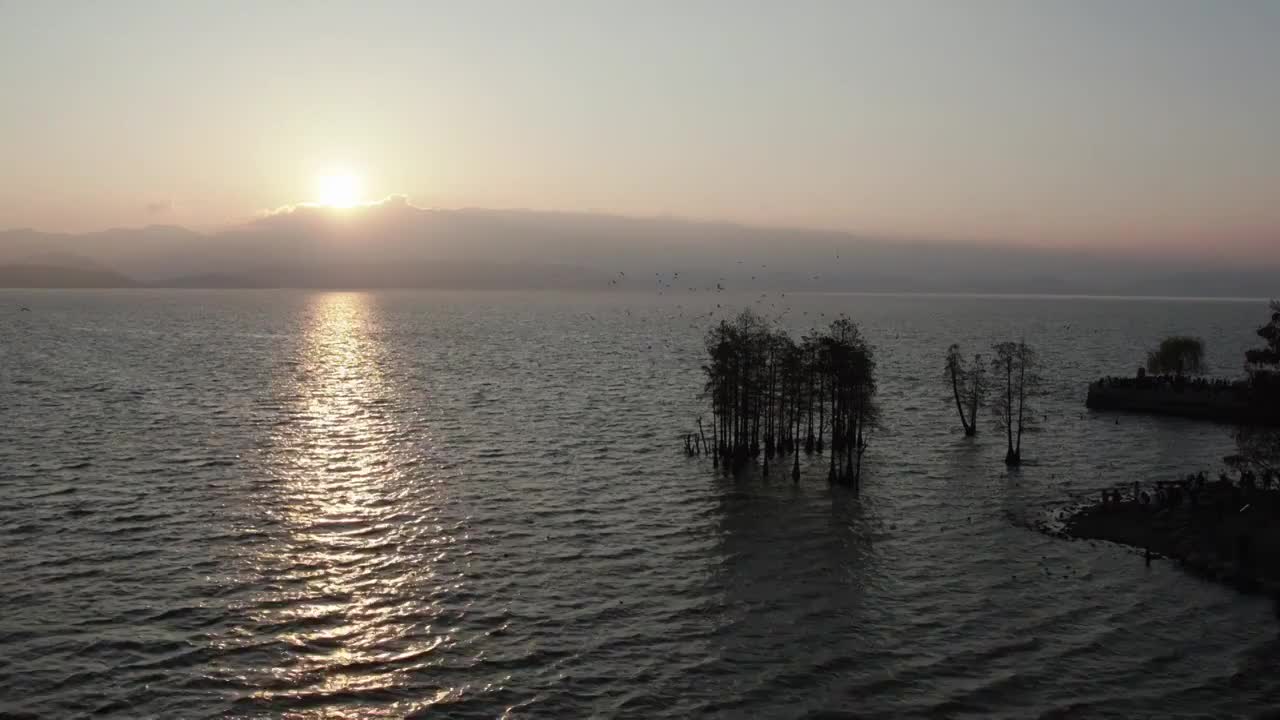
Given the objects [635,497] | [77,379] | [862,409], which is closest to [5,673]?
[635,497]

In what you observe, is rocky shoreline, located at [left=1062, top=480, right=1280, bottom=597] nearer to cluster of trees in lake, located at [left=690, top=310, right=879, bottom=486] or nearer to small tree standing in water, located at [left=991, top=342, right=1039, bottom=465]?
small tree standing in water, located at [left=991, top=342, right=1039, bottom=465]

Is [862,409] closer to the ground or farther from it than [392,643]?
farther from it

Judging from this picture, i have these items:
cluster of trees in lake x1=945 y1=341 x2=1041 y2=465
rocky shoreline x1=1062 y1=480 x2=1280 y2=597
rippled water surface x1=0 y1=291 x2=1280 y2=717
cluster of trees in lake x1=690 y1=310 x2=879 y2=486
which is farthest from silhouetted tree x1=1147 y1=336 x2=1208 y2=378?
rocky shoreline x1=1062 y1=480 x2=1280 y2=597

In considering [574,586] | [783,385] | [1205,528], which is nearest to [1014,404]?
[783,385]

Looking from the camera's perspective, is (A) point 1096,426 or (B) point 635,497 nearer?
(B) point 635,497

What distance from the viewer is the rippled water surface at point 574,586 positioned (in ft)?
113

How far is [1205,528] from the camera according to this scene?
52156mm

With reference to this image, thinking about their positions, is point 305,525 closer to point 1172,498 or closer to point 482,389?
point 1172,498

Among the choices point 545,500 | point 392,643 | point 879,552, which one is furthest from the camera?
point 545,500

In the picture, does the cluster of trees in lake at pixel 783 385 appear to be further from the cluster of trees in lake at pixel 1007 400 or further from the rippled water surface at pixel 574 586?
the cluster of trees in lake at pixel 1007 400

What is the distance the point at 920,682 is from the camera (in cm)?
3531

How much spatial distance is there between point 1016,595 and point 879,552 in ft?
29.3

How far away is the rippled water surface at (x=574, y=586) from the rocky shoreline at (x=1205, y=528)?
2.70 m

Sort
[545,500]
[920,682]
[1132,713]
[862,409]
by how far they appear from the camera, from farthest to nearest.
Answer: [862,409]
[545,500]
[920,682]
[1132,713]
